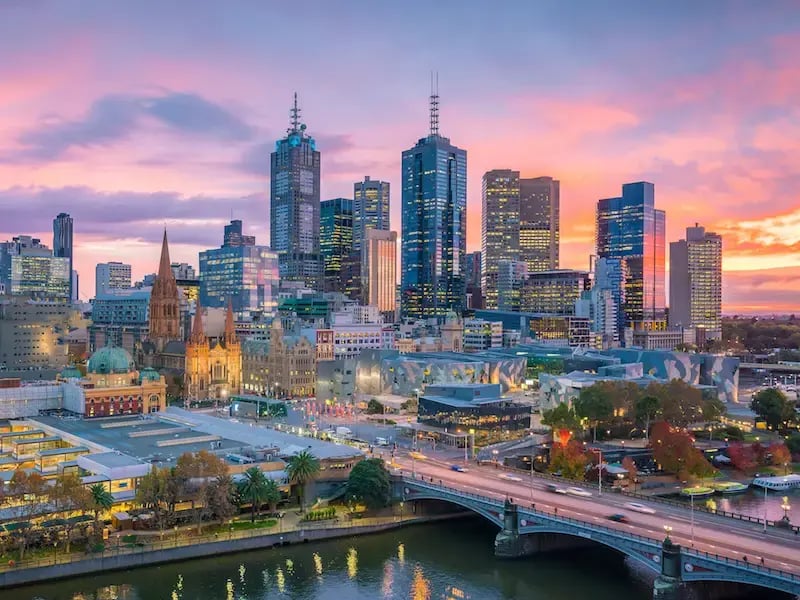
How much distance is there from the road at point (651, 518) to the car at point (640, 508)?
0.60 meters

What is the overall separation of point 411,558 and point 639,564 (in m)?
23.8

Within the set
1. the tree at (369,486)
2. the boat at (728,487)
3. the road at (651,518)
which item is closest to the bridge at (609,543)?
the road at (651,518)

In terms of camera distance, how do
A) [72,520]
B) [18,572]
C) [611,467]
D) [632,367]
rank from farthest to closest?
[632,367]
[611,467]
[72,520]
[18,572]

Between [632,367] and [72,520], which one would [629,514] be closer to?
[72,520]

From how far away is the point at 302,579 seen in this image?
8200 cm

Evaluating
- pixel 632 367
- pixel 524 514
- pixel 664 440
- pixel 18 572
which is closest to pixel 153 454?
pixel 18 572

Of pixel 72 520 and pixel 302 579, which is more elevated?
pixel 72 520

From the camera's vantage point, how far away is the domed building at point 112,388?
14025 cm

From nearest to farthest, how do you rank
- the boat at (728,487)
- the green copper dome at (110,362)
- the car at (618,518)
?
the car at (618,518), the boat at (728,487), the green copper dome at (110,362)

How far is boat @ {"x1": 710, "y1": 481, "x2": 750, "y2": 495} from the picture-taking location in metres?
116

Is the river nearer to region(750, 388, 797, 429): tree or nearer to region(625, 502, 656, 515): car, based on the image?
region(625, 502, 656, 515): car

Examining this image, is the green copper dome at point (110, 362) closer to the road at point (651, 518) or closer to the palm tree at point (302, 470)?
the palm tree at point (302, 470)

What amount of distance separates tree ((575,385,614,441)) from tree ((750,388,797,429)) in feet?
116

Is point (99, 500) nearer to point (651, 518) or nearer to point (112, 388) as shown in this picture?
point (651, 518)
